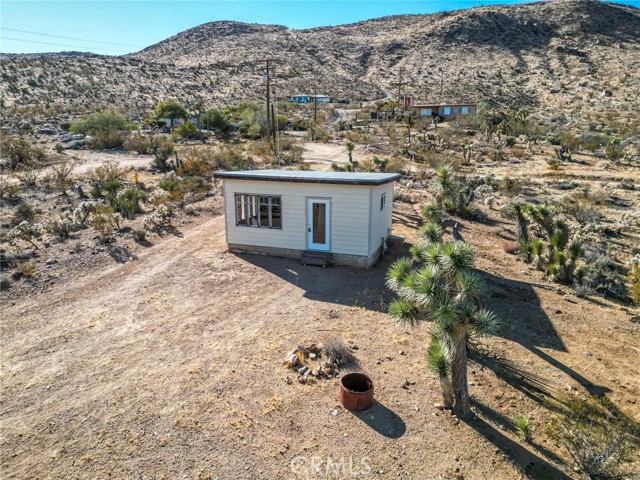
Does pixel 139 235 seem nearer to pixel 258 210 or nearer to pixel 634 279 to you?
pixel 258 210

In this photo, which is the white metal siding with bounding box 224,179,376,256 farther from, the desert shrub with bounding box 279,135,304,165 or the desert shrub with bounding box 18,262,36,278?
the desert shrub with bounding box 279,135,304,165

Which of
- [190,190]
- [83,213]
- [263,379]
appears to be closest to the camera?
[263,379]

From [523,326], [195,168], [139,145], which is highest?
[139,145]

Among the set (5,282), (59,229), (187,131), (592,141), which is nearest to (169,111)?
(187,131)

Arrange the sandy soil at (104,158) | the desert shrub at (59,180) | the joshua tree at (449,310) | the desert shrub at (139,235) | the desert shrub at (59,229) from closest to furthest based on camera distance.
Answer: the joshua tree at (449,310) → the desert shrub at (59,229) → the desert shrub at (139,235) → the desert shrub at (59,180) → the sandy soil at (104,158)

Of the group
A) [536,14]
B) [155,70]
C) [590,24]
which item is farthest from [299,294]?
[536,14]

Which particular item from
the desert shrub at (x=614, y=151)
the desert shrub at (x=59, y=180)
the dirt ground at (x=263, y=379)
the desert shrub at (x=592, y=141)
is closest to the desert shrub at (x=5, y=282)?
the dirt ground at (x=263, y=379)

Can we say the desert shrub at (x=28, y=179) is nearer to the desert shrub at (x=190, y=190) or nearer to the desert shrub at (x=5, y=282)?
the desert shrub at (x=190, y=190)
